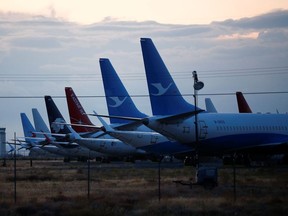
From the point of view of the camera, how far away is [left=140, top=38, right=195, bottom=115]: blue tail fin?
5444 cm

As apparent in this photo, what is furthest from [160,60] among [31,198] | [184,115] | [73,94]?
[73,94]

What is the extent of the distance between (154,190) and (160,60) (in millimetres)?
20327

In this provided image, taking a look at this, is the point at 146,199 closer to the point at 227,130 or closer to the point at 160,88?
the point at 160,88

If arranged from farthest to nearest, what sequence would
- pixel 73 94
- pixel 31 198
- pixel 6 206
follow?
pixel 73 94
pixel 31 198
pixel 6 206

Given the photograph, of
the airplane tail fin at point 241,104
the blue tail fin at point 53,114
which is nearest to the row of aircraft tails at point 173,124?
the airplane tail fin at point 241,104

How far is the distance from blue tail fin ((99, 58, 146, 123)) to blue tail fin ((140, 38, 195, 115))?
→ 11705 mm

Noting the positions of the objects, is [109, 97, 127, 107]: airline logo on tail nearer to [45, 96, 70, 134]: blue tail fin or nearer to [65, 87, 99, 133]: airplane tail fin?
[65, 87, 99, 133]: airplane tail fin

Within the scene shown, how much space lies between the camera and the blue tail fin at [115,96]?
6725 centimetres

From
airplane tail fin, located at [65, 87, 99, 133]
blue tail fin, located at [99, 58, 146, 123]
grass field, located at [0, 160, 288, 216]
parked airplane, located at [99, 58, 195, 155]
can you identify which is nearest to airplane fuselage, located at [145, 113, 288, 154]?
parked airplane, located at [99, 58, 195, 155]

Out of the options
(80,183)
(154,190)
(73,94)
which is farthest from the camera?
(73,94)

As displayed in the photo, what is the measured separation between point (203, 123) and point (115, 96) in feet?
37.3

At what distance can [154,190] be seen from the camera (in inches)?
1406

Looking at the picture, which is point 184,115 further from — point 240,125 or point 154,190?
point 154,190

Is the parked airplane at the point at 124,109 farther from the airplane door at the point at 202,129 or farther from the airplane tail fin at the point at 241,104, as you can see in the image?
the airplane tail fin at the point at 241,104
